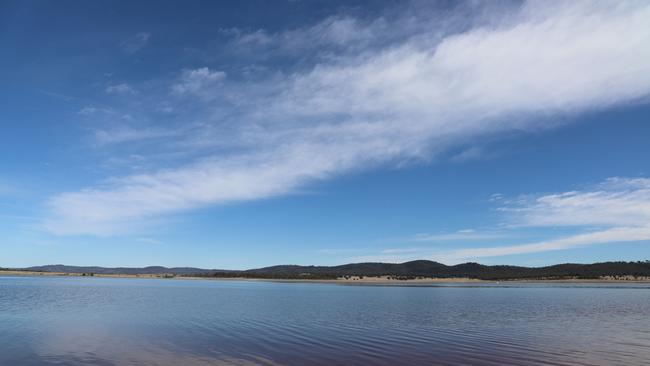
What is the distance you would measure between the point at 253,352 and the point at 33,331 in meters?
13.2

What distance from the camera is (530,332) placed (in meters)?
27.4

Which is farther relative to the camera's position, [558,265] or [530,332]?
[558,265]

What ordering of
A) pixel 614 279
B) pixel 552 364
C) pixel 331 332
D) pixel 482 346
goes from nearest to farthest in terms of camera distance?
pixel 552 364 < pixel 482 346 < pixel 331 332 < pixel 614 279

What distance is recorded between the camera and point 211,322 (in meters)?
31.8

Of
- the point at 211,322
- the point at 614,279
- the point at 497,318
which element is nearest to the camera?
the point at 211,322

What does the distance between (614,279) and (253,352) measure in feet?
486

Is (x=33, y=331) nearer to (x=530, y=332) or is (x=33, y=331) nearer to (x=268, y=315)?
(x=268, y=315)

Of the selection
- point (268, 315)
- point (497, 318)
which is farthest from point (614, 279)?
point (268, 315)

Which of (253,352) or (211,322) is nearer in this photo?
(253,352)

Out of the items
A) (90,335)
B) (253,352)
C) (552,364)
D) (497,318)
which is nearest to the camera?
(552,364)

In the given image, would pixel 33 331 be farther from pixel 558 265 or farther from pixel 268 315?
pixel 558 265

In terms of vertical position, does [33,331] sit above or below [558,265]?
below

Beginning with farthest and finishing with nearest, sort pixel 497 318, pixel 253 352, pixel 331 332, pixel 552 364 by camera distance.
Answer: pixel 497 318, pixel 331 332, pixel 253 352, pixel 552 364

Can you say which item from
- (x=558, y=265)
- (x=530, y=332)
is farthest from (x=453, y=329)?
(x=558, y=265)
